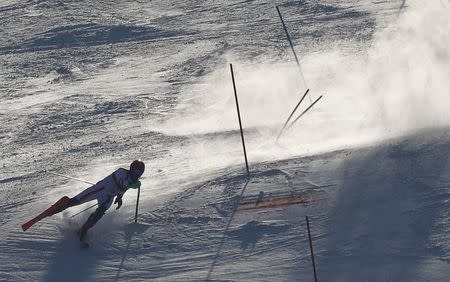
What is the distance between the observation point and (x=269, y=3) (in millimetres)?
25547

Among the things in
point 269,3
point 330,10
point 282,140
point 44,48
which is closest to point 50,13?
point 44,48

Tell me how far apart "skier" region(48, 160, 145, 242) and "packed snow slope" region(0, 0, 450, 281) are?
495 mm

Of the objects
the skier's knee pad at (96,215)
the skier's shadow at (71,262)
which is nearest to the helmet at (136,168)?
the skier's knee pad at (96,215)

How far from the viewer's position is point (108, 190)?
1263cm

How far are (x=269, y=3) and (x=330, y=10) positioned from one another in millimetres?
1791

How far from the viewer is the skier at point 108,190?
12.6 m

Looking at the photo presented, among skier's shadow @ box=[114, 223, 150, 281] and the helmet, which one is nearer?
the helmet

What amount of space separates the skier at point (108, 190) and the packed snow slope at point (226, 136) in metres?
0.50

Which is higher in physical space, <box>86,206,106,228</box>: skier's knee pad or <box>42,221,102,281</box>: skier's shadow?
<box>86,206,106,228</box>: skier's knee pad

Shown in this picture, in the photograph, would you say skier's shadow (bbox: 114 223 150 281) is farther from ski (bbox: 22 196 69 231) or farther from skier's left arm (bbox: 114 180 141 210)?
ski (bbox: 22 196 69 231)

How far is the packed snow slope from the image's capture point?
12.4 metres

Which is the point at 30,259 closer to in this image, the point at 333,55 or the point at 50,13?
the point at 333,55

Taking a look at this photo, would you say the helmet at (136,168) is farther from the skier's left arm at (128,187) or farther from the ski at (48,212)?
the ski at (48,212)

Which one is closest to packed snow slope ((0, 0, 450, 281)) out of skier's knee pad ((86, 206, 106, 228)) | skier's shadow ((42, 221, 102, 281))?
skier's shadow ((42, 221, 102, 281))
